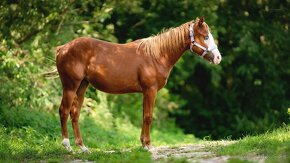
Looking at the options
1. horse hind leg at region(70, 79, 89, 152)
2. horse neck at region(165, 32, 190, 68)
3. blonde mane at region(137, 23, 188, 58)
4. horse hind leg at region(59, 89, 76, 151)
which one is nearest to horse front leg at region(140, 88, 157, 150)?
horse neck at region(165, 32, 190, 68)

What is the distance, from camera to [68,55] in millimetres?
9555

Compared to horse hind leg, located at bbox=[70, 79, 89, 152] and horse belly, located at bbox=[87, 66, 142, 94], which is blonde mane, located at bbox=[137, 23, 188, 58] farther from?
horse hind leg, located at bbox=[70, 79, 89, 152]

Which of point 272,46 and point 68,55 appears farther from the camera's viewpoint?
point 272,46

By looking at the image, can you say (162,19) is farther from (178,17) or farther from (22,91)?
(22,91)

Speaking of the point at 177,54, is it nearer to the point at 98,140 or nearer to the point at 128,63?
the point at 128,63

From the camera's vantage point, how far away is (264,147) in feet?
28.5

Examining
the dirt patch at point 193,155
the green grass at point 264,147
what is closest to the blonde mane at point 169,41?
the dirt patch at point 193,155

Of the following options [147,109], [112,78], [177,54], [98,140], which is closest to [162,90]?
[98,140]

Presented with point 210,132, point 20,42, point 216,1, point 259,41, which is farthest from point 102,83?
point 210,132

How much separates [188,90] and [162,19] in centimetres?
515

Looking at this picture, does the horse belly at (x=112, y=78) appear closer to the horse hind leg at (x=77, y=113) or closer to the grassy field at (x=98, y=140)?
the horse hind leg at (x=77, y=113)

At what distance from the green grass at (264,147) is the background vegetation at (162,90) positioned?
2.69 metres

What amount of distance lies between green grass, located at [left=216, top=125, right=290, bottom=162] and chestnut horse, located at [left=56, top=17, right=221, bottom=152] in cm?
138

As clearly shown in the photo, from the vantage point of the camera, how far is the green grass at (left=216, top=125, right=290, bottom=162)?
7833 mm
